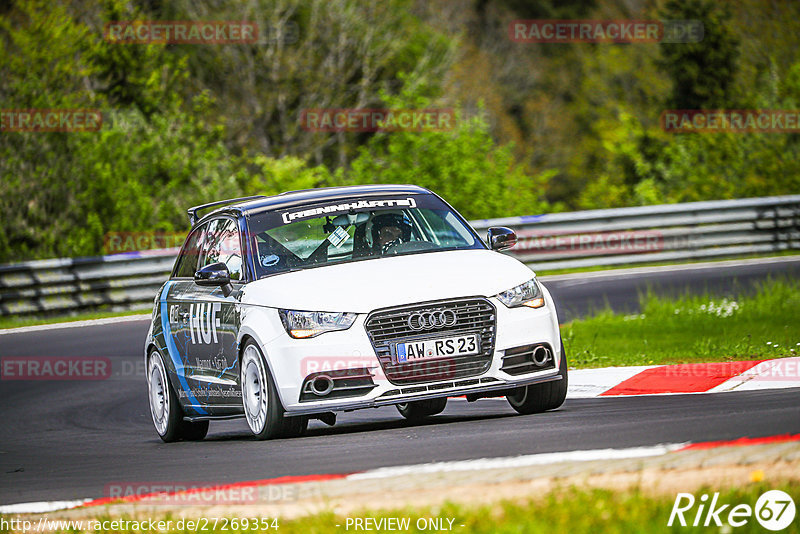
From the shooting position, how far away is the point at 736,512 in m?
4.95

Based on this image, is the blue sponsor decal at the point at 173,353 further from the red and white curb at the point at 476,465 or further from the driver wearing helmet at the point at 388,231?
the red and white curb at the point at 476,465

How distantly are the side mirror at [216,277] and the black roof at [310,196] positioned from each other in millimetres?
588

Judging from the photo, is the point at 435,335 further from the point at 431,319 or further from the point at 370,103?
the point at 370,103

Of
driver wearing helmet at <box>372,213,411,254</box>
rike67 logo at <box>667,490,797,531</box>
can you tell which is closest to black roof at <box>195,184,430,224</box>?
driver wearing helmet at <box>372,213,411,254</box>

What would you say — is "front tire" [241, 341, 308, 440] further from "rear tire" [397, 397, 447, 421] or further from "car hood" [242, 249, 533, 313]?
"rear tire" [397, 397, 447, 421]

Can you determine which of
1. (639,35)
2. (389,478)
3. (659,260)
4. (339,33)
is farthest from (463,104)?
(389,478)

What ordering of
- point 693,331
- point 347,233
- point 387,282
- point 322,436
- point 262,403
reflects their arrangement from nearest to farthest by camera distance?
1. point 387,282
2. point 262,403
3. point 322,436
4. point 347,233
5. point 693,331

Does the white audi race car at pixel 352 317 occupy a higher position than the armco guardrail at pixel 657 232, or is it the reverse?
the white audi race car at pixel 352 317

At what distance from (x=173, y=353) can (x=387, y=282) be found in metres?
2.52

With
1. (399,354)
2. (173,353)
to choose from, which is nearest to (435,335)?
(399,354)

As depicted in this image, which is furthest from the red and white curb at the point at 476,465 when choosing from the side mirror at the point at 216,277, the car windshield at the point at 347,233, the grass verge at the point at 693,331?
the grass verge at the point at 693,331

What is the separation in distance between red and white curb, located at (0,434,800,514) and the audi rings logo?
67.5 inches

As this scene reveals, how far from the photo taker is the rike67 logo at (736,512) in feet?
15.9

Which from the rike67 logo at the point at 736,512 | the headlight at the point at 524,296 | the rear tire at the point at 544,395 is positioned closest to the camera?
the rike67 logo at the point at 736,512
